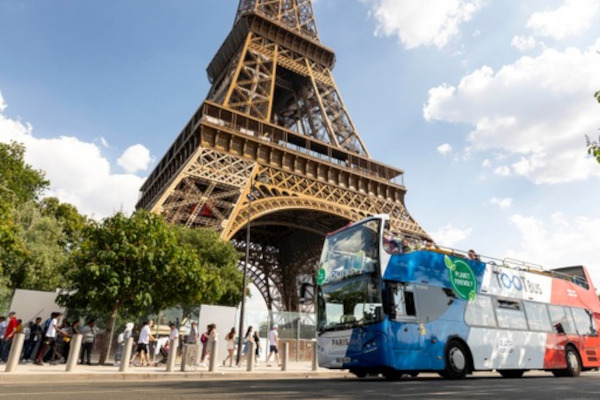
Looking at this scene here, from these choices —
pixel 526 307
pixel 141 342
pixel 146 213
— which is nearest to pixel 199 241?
pixel 146 213

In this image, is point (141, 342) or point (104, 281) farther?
point (104, 281)

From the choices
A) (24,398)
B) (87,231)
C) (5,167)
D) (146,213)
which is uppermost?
(5,167)

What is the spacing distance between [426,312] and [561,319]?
648cm

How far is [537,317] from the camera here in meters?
12.9

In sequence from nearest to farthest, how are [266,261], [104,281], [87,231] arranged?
[104,281] < [87,231] < [266,261]

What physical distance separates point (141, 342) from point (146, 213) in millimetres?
6307

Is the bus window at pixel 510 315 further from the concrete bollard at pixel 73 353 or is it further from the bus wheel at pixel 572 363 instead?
the concrete bollard at pixel 73 353

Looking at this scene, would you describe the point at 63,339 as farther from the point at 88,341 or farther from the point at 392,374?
the point at 392,374

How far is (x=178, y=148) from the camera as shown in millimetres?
32188

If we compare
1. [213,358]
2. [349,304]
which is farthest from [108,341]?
[349,304]

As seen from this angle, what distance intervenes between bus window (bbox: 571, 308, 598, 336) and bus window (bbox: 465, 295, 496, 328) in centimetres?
473

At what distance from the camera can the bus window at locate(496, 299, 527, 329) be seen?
12.0 metres

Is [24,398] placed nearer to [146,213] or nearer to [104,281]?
[104,281]

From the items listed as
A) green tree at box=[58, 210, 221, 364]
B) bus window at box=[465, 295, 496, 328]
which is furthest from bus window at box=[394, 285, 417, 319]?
green tree at box=[58, 210, 221, 364]
